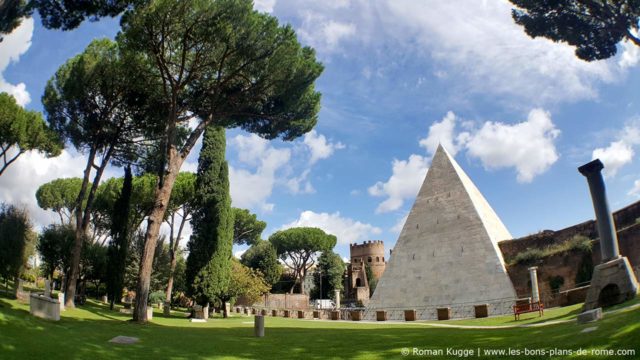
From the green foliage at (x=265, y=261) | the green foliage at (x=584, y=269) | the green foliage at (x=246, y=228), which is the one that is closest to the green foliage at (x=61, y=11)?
the green foliage at (x=584, y=269)

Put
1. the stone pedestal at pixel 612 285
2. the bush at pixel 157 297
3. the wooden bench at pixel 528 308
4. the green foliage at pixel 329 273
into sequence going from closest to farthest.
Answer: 1. the stone pedestal at pixel 612 285
2. the wooden bench at pixel 528 308
3. the bush at pixel 157 297
4. the green foliage at pixel 329 273

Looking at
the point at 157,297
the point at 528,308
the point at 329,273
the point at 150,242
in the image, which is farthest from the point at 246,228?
the point at 528,308

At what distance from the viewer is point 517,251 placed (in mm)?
19891

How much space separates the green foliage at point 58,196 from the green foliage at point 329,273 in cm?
2624

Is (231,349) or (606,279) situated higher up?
(606,279)

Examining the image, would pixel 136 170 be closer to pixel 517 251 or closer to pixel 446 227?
pixel 446 227

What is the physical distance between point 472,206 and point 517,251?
9.56 feet

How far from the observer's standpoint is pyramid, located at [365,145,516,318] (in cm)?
1892

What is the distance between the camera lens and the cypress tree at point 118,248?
20995 millimetres

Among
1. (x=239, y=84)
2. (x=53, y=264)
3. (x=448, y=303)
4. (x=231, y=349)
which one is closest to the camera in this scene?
(x=231, y=349)

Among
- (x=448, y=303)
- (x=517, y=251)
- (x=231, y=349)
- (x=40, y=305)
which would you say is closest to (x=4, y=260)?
(x=40, y=305)

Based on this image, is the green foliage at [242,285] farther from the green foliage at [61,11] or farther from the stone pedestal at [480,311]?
the green foliage at [61,11]

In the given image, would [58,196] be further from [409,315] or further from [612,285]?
[612,285]

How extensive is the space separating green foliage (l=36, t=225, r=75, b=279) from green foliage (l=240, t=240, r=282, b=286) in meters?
20.7
